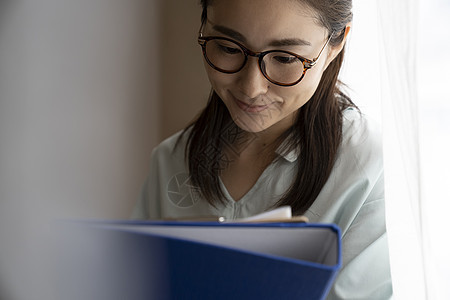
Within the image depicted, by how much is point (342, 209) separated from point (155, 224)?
0.51m

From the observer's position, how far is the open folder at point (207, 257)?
0.44 m

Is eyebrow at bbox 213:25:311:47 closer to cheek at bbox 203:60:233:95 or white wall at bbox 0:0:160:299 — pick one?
cheek at bbox 203:60:233:95

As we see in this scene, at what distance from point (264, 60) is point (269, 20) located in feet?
0.20

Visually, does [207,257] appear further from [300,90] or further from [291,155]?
[291,155]

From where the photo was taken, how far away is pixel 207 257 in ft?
1.49

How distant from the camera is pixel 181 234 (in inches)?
18.2

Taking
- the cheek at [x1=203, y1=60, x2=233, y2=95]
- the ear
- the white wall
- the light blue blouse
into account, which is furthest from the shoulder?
the white wall

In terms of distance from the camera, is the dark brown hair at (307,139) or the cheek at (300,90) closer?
the cheek at (300,90)

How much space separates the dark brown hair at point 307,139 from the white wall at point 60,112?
0.52 feet

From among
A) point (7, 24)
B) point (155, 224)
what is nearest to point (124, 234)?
point (155, 224)

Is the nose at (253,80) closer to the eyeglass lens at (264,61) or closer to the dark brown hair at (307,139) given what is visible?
the eyeglass lens at (264,61)

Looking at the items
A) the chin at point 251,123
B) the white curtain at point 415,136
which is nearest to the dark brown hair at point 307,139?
the chin at point 251,123

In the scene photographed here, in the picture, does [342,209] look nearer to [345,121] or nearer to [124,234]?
[345,121]

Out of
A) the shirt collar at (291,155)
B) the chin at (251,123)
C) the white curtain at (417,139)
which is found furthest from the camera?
the shirt collar at (291,155)
